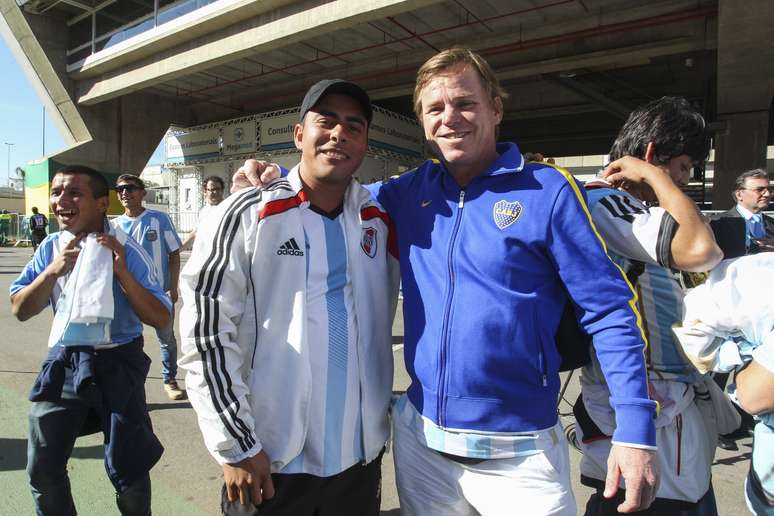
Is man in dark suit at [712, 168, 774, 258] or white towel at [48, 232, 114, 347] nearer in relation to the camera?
white towel at [48, 232, 114, 347]

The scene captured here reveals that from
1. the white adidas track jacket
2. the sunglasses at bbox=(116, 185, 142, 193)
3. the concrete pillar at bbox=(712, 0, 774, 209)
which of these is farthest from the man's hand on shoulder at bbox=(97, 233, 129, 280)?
the concrete pillar at bbox=(712, 0, 774, 209)

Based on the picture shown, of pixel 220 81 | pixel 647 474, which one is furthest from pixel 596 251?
pixel 220 81

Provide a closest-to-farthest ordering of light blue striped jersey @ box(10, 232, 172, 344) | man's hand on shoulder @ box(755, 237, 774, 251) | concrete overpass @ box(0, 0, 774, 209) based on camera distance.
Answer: light blue striped jersey @ box(10, 232, 172, 344) < man's hand on shoulder @ box(755, 237, 774, 251) < concrete overpass @ box(0, 0, 774, 209)

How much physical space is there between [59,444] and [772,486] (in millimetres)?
2944

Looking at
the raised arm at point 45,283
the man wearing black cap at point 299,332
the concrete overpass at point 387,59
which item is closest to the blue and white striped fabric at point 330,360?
the man wearing black cap at point 299,332

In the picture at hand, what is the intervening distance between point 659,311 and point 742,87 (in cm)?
1470

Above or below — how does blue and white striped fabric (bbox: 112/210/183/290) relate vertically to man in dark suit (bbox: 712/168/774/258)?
below

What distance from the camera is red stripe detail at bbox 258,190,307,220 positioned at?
1691 millimetres

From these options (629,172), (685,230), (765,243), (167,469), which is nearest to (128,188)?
(167,469)

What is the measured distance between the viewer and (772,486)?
5.17 feet

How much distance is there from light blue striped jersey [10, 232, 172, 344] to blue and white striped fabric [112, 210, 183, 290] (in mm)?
2301

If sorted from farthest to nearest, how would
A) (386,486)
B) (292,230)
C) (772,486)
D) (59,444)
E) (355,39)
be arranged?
1. (355,39)
2. (386,486)
3. (59,444)
4. (292,230)
5. (772,486)

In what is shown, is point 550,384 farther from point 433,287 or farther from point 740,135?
point 740,135

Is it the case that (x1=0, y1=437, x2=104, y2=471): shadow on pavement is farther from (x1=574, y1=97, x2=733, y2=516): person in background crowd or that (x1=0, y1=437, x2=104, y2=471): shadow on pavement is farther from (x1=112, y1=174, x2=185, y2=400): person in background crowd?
(x1=574, y1=97, x2=733, y2=516): person in background crowd
